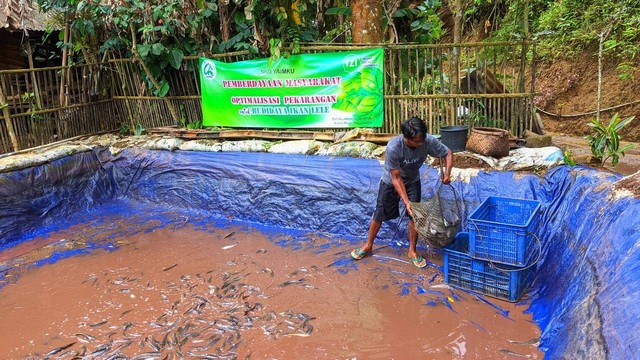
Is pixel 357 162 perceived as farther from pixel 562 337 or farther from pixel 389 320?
pixel 562 337

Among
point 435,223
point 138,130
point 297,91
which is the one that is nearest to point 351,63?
point 297,91

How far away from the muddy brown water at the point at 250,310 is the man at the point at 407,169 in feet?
1.37

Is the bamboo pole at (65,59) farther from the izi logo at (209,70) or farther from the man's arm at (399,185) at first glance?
the man's arm at (399,185)

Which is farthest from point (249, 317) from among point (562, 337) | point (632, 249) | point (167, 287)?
point (632, 249)

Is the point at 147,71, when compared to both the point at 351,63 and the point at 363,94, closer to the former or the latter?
the point at 351,63

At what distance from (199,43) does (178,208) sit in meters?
2.74

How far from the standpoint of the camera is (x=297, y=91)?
6.49m

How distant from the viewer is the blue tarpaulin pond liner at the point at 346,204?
2.64 meters

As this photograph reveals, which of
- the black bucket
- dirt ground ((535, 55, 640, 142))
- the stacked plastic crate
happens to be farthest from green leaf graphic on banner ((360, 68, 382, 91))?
dirt ground ((535, 55, 640, 142))

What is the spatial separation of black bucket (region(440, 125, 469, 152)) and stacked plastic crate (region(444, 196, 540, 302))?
43.6 inches

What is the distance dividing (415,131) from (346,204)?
1.98 m

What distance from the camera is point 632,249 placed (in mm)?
2592

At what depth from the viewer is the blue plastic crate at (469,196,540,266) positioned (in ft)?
12.0

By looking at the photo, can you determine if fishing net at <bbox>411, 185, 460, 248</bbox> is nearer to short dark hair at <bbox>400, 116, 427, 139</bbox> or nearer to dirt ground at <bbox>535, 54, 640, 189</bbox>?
short dark hair at <bbox>400, 116, 427, 139</bbox>
